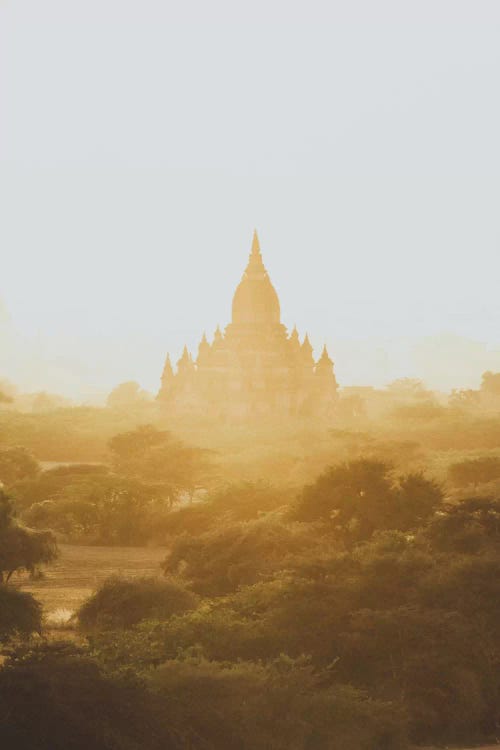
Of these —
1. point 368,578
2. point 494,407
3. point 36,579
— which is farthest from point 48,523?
point 494,407

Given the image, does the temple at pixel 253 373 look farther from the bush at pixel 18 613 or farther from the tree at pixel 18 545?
the bush at pixel 18 613

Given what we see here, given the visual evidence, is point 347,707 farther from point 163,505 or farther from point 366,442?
point 366,442

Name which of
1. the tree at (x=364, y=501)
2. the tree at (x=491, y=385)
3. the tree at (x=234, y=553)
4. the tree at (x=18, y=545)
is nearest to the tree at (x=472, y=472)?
the tree at (x=364, y=501)

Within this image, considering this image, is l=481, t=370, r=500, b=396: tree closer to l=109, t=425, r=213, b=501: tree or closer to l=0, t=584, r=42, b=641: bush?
l=109, t=425, r=213, b=501: tree

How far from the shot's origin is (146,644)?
22.2 metres

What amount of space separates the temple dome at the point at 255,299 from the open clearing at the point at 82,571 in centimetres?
4299

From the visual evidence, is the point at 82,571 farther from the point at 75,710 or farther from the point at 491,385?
the point at 491,385

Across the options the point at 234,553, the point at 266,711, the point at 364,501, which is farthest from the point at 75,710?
the point at 364,501

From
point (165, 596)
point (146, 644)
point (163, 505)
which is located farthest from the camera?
point (163, 505)

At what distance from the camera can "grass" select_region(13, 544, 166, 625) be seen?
98.9 feet

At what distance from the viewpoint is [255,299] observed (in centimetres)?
8300

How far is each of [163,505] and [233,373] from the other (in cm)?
3591

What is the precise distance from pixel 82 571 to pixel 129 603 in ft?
30.2

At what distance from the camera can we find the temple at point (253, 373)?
80938 mm
